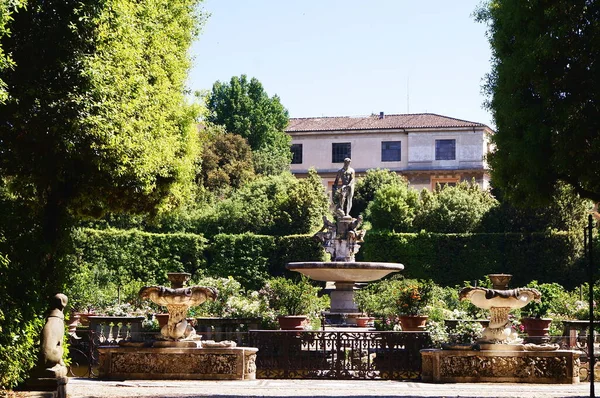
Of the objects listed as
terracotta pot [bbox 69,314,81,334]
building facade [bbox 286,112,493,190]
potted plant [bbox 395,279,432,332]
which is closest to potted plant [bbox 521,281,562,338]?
potted plant [bbox 395,279,432,332]

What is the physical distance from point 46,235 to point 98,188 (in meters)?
4.08

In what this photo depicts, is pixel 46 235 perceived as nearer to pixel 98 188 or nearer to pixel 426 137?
pixel 98 188

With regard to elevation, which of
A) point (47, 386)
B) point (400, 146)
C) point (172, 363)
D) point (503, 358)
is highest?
point (400, 146)

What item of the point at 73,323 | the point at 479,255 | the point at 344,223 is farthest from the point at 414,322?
the point at 479,255

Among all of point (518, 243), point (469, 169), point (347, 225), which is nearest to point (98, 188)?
point (347, 225)

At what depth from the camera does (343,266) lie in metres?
22.6

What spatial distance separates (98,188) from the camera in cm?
1636

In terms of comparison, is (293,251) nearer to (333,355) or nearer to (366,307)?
(366,307)

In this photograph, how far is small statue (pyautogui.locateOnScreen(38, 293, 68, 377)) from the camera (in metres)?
11.5

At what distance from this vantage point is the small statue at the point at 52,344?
11.5 meters

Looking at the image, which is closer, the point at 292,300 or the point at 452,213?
the point at 292,300

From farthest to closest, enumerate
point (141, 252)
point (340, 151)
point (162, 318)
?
1. point (340, 151)
2. point (141, 252)
3. point (162, 318)

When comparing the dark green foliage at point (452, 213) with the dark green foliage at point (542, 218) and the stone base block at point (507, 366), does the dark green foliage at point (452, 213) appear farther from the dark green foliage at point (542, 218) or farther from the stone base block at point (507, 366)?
the stone base block at point (507, 366)

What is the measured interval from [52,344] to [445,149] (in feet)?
171
